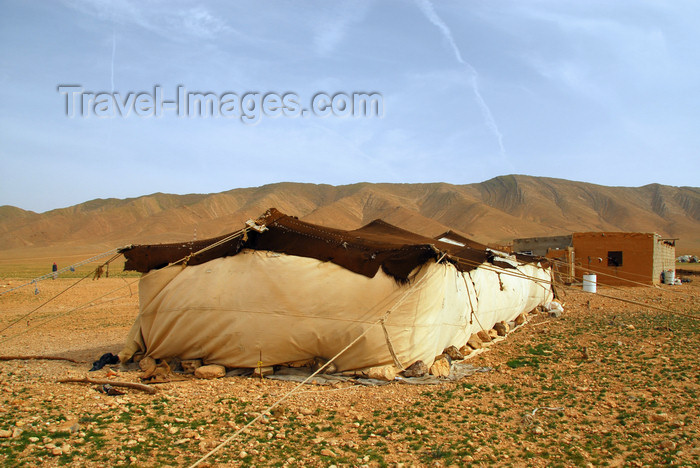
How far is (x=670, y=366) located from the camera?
22.8 feet

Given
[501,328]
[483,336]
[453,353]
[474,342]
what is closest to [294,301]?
[453,353]

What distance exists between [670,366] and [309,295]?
17.7ft

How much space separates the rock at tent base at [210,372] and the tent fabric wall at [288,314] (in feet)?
0.62

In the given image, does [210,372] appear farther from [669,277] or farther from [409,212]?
[409,212]

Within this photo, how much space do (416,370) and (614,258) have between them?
2391cm

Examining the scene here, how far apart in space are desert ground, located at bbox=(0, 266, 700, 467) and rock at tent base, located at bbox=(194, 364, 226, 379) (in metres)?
0.13

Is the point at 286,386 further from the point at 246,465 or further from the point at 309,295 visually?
the point at 246,465

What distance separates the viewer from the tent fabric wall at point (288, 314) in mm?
6766

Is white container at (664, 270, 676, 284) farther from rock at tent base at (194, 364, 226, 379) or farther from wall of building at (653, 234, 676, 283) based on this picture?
rock at tent base at (194, 364, 226, 379)

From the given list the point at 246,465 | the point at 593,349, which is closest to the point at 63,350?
the point at 246,465

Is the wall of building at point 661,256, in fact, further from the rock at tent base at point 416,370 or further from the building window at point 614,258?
the rock at tent base at point 416,370

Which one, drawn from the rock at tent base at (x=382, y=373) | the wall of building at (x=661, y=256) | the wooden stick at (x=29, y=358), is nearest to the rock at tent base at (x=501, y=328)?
the rock at tent base at (x=382, y=373)

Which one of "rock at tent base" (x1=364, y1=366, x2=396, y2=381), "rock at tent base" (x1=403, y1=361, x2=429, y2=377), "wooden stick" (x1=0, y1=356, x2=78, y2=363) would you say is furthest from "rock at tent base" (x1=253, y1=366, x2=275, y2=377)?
"wooden stick" (x1=0, y1=356, x2=78, y2=363)

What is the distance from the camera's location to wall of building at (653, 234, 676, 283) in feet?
82.9
